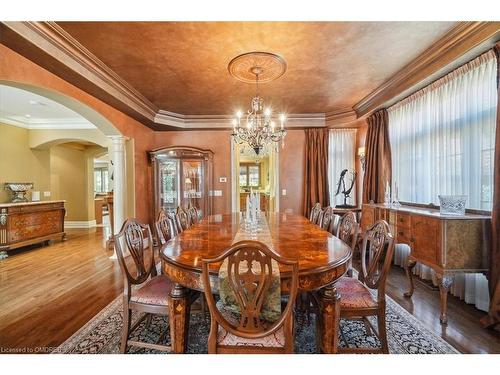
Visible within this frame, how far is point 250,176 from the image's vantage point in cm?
1120

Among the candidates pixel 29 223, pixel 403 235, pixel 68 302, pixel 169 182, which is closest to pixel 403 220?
pixel 403 235

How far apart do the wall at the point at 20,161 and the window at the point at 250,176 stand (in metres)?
7.06

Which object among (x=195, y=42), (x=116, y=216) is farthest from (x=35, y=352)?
(x=195, y=42)

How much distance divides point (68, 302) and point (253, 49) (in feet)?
10.7

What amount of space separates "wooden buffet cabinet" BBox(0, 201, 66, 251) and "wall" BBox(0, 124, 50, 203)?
0.83 meters

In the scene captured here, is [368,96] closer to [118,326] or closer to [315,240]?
[315,240]

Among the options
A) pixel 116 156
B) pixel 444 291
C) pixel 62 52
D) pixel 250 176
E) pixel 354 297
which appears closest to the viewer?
pixel 354 297

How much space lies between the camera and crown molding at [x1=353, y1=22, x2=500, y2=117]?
6.70 ft

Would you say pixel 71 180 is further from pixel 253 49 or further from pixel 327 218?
pixel 327 218

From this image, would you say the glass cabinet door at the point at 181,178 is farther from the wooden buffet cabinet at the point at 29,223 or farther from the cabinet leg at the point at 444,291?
the cabinet leg at the point at 444,291

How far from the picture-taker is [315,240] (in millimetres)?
1946

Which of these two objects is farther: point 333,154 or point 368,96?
point 333,154

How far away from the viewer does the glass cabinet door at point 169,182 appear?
191 inches

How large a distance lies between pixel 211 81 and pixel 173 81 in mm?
Result: 513
